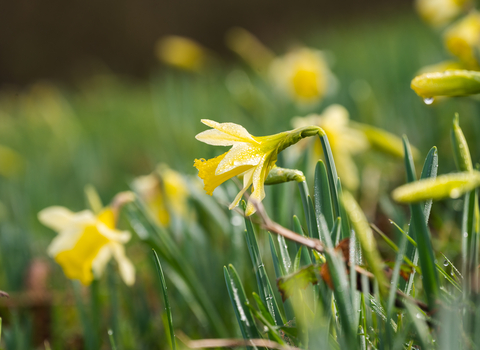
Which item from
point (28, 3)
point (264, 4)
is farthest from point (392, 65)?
point (28, 3)

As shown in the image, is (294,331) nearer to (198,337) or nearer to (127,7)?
(198,337)

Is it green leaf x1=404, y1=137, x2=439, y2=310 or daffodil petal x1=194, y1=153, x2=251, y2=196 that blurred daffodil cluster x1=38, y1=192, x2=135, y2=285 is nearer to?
daffodil petal x1=194, y1=153, x2=251, y2=196

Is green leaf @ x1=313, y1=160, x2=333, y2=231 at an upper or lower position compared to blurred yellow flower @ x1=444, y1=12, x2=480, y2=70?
lower

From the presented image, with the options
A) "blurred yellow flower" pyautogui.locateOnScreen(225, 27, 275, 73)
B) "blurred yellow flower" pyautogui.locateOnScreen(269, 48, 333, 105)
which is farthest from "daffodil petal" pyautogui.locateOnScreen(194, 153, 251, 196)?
"blurred yellow flower" pyautogui.locateOnScreen(225, 27, 275, 73)

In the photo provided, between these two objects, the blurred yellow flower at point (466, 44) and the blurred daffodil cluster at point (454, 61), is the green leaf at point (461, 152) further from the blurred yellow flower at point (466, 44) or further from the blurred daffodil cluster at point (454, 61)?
the blurred yellow flower at point (466, 44)

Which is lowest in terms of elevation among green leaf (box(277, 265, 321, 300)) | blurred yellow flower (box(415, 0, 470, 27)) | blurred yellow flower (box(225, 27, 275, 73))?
green leaf (box(277, 265, 321, 300))

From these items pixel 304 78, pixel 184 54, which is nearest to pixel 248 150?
pixel 304 78

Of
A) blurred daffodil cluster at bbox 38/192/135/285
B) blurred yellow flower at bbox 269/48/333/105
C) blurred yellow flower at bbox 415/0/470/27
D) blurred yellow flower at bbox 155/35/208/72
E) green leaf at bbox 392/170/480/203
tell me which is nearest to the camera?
green leaf at bbox 392/170/480/203
